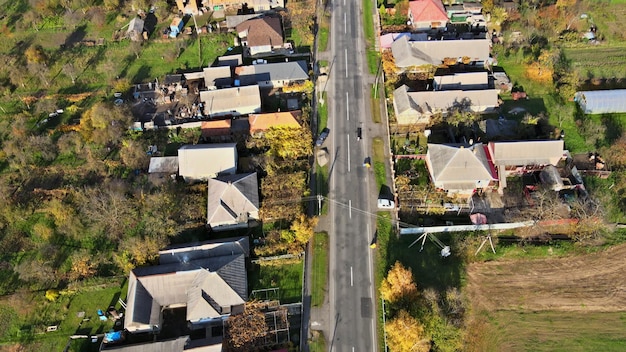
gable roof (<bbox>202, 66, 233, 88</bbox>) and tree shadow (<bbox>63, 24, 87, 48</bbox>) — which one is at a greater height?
tree shadow (<bbox>63, 24, 87, 48</bbox>)

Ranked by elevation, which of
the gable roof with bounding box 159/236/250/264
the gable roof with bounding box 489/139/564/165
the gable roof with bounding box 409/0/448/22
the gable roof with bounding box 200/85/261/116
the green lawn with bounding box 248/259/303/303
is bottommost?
the green lawn with bounding box 248/259/303/303

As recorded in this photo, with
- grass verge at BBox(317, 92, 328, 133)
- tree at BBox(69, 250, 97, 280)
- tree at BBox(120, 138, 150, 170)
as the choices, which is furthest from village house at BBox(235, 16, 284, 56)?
tree at BBox(69, 250, 97, 280)

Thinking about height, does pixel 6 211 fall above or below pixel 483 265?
above

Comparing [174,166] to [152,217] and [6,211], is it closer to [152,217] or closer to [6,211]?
[152,217]

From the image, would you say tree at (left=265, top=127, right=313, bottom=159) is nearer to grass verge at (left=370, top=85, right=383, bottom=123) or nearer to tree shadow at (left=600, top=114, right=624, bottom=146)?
grass verge at (left=370, top=85, right=383, bottom=123)

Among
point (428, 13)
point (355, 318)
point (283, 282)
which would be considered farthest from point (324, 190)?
point (428, 13)

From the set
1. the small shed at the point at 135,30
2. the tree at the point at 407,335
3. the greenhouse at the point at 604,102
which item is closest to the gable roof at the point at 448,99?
the greenhouse at the point at 604,102

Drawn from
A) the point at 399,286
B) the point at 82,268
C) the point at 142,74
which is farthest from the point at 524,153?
the point at 142,74
